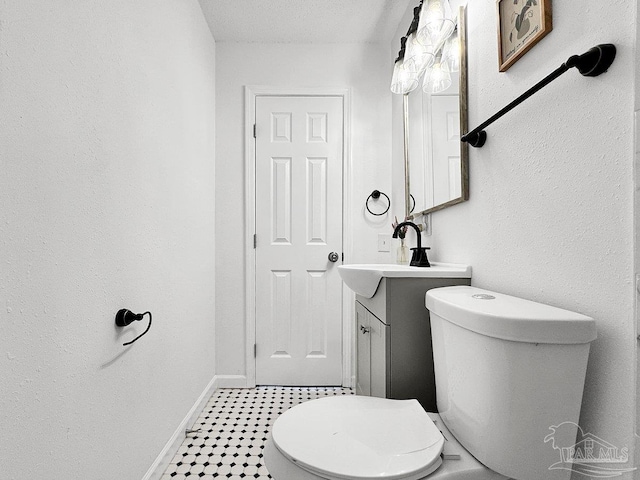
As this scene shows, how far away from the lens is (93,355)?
1002 millimetres

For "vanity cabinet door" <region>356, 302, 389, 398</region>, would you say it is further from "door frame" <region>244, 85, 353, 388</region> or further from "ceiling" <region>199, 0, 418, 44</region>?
"ceiling" <region>199, 0, 418, 44</region>

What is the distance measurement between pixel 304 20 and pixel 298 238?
1.36 metres

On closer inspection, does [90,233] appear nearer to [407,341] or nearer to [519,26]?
[407,341]

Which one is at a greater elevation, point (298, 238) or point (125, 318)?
point (298, 238)

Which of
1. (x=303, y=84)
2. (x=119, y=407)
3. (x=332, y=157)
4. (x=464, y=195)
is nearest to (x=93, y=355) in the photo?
(x=119, y=407)

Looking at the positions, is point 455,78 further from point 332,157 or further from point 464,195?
point 332,157

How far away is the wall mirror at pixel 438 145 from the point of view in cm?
133

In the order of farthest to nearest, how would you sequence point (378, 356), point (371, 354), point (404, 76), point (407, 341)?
point (404, 76) < point (371, 354) < point (378, 356) < point (407, 341)

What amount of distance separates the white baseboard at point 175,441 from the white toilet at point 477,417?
804 millimetres

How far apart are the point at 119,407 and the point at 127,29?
1253 mm

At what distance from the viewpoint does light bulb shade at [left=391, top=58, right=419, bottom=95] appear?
1751 mm

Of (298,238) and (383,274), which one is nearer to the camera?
(383,274)

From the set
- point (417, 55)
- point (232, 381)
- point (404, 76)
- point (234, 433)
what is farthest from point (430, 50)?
point (232, 381)

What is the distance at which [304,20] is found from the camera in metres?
2.17
